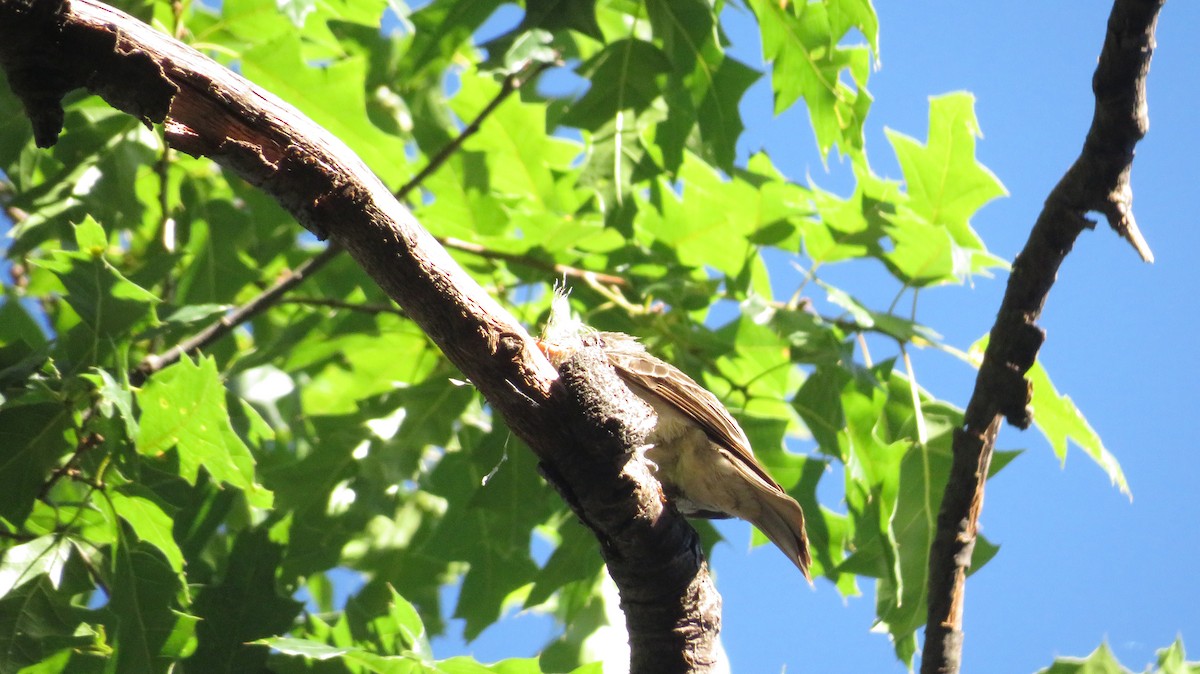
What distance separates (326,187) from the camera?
2.12 meters

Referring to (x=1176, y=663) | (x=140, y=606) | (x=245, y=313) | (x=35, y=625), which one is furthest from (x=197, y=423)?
(x=1176, y=663)

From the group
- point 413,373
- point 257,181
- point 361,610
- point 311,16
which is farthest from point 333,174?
point 311,16

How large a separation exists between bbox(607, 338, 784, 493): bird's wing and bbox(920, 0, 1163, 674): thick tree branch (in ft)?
1.69

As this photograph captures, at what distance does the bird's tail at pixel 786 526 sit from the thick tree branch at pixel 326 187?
944 millimetres

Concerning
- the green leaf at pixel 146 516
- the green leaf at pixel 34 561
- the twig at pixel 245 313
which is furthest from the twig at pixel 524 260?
the green leaf at pixel 34 561

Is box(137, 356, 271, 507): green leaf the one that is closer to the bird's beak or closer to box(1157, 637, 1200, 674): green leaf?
the bird's beak

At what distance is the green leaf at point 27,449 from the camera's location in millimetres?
2951

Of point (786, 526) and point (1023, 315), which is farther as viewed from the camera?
point (786, 526)

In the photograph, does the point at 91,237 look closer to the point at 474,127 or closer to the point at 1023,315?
the point at 474,127

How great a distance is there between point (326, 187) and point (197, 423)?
1.11 m

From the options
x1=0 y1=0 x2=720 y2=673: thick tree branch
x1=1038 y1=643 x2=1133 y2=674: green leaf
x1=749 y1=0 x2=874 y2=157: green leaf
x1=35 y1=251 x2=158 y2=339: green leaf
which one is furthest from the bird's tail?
x1=35 y1=251 x2=158 y2=339: green leaf

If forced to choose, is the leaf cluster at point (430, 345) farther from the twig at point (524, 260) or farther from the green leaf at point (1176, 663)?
the green leaf at point (1176, 663)

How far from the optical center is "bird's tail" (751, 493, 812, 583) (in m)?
3.06

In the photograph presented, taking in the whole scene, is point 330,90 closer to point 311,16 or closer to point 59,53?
point 311,16
